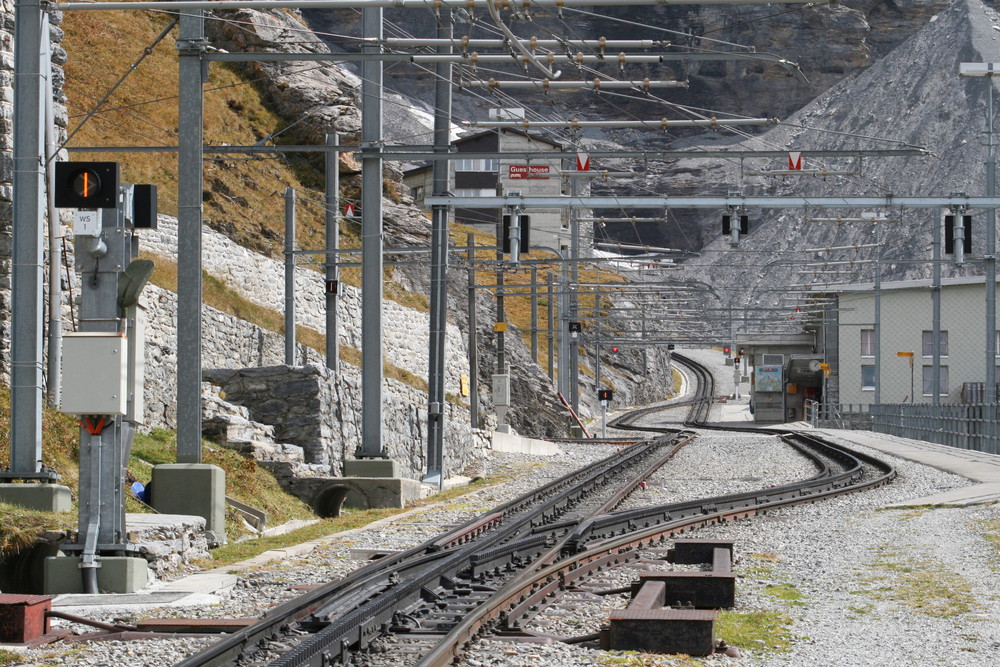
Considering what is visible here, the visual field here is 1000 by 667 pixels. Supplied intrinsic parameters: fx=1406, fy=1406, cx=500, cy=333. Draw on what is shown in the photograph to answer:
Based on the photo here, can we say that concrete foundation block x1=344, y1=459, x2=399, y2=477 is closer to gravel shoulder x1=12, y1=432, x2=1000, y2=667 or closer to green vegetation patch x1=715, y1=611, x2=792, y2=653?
gravel shoulder x1=12, y1=432, x2=1000, y2=667

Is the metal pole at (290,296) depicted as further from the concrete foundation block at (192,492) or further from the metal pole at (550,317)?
the concrete foundation block at (192,492)

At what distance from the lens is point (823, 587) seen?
11.7 m

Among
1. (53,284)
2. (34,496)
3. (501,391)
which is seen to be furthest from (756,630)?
(501,391)

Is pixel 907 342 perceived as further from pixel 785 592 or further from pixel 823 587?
pixel 785 592

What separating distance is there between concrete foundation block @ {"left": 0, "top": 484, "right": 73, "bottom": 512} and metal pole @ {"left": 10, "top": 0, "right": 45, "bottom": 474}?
0.69 ft

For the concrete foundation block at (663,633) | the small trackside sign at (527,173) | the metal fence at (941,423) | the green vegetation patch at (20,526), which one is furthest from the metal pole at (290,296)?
the concrete foundation block at (663,633)

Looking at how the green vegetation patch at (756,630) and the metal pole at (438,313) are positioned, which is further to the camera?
the metal pole at (438,313)

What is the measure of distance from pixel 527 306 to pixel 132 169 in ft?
174

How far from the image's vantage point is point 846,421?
60375 mm

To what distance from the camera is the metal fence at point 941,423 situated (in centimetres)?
3384

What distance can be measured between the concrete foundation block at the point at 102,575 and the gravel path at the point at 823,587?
34.3 inches

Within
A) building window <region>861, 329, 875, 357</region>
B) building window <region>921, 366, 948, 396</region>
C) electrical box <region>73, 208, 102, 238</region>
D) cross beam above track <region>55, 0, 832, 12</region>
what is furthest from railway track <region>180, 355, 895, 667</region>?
building window <region>861, 329, 875, 357</region>

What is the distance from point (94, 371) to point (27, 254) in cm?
233

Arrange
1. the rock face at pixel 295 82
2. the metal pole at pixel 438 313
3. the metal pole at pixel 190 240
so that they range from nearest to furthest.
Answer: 1. the metal pole at pixel 190 240
2. the metal pole at pixel 438 313
3. the rock face at pixel 295 82
